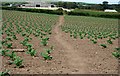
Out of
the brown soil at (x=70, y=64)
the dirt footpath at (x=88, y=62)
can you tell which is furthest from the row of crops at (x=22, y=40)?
the dirt footpath at (x=88, y=62)

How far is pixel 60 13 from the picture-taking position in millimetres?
55844

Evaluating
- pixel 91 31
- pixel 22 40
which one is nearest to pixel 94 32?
pixel 91 31

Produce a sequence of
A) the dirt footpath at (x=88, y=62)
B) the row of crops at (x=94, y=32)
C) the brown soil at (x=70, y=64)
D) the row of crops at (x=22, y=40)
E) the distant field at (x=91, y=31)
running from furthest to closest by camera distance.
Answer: the distant field at (x=91, y=31), the row of crops at (x=94, y=32), the row of crops at (x=22, y=40), the dirt footpath at (x=88, y=62), the brown soil at (x=70, y=64)

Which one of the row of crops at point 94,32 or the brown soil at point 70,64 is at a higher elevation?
the brown soil at point 70,64

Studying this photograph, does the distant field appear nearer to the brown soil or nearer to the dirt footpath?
the dirt footpath

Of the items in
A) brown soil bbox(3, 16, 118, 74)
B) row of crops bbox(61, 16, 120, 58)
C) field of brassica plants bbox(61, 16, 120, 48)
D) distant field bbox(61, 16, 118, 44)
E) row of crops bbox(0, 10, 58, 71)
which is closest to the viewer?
brown soil bbox(3, 16, 118, 74)

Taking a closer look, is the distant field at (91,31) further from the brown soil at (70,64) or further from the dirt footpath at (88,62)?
the brown soil at (70,64)

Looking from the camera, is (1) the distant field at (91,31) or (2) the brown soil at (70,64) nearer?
(2) the brown soil at (70,64)

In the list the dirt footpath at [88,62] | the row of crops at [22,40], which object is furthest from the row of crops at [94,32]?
the row of crops at [22,40]

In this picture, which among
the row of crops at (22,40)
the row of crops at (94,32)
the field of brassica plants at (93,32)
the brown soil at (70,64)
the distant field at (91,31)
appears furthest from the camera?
the distant field at (91,31)

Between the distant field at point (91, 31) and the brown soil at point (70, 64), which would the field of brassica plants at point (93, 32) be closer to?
the distant field at point (91, 31)

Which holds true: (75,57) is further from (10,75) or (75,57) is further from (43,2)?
(43,2)

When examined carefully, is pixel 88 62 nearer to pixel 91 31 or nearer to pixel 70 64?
pixel 70 64

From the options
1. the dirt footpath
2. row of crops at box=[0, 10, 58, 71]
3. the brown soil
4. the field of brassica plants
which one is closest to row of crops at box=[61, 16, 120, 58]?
the field of brassica plants
